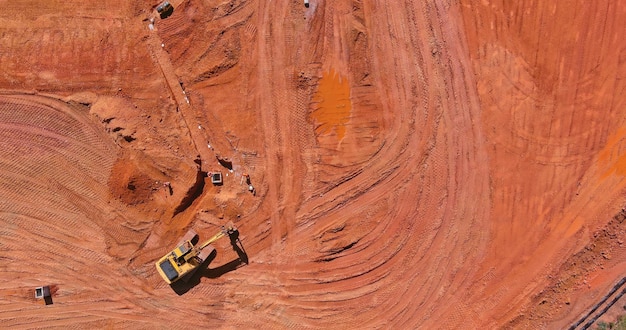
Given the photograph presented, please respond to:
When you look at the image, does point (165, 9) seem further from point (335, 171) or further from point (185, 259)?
point (185, 259)

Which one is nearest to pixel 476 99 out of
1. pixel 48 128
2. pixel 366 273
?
pixel 366 273

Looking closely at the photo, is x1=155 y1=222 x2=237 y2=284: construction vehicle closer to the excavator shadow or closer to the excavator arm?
the excavator arm

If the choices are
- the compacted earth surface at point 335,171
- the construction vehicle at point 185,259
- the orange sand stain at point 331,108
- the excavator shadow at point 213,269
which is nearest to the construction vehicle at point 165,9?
the compacted earth surface at point 335,171

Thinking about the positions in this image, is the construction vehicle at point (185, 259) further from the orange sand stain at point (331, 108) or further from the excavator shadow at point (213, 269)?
the orange sand stain at point (331, 108)

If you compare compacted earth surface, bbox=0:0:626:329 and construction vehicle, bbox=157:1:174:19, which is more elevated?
construction vehicle, bbox=157:1:174:19

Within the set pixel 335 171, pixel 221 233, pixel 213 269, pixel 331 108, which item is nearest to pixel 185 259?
pixel 213 269

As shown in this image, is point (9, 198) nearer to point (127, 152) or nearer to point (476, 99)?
point (127, 152)

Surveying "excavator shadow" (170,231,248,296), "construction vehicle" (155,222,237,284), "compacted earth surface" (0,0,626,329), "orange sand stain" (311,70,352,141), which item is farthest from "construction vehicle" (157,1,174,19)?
"excavator shadow" (170,231,248,296)
